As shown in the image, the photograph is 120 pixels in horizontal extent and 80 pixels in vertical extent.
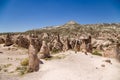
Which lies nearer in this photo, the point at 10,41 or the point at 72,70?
the point at 72,70

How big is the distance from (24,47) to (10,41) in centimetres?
415

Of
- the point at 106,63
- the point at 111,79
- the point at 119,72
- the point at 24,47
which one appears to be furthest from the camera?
the point at 24,47

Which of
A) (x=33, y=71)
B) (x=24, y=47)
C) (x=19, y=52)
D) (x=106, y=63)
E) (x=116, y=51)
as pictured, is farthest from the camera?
(x=24, y=47)

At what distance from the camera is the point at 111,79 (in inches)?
658

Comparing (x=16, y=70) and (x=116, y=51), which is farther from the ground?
(x=116, y=51)

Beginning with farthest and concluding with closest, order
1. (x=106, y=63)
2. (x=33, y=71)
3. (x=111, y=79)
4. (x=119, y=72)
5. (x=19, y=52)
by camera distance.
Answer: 1. (x=19, y=52)
2. (x=106, y=63)
3. (x=33, y=71)
4. (x=119, y=72)
5. (x=111, y=79)

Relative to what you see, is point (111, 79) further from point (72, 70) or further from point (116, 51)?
point (116, 51)

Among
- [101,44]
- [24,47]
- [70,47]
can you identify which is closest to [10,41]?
[24,47]

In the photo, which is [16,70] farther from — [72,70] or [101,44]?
[101,44]

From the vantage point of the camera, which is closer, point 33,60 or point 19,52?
point 33,60

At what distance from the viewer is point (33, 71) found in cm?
2105

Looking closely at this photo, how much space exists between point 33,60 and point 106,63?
8.50 metres

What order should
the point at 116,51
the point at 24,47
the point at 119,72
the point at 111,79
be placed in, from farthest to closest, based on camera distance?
the point at 24,47
the point at 116,51
the point at 119,72
the point at 111,79

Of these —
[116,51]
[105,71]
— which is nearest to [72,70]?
[105,71]
